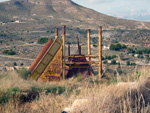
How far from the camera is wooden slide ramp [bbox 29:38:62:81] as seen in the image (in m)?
8.70

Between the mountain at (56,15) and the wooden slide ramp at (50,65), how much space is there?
75.0 meters

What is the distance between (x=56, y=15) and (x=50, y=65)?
9894 centimetres

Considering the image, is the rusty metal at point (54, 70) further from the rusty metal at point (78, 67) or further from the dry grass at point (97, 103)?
the dry grass at point (97, 103)

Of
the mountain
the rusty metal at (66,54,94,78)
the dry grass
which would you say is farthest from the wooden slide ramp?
the mountain

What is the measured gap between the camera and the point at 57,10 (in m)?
117

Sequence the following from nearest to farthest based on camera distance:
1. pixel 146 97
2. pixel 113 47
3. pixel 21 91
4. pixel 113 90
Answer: pixel 113 90 < pixel 146 97 < pixel 21 91 < pixel 113 47

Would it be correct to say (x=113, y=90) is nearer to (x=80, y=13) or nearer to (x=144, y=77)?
(x=144, y=77)

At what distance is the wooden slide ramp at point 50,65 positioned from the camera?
8703 mm

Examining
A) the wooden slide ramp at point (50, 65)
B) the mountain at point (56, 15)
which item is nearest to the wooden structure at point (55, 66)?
the wooden slide ramp at point (50, 65)

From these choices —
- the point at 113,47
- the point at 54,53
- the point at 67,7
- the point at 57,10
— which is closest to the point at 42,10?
the point at 57,10

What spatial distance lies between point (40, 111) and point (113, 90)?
1659 millimetres

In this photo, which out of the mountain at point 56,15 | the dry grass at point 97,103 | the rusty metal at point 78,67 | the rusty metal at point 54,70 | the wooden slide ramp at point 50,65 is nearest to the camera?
the dry grass at point 97,103

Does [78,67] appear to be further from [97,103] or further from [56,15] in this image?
[56,15]

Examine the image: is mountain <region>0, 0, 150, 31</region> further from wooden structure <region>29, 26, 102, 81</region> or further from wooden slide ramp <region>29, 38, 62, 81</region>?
wooden slide ramp <region>29, 38, 62, 81</region>
